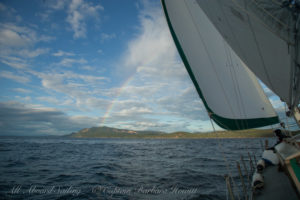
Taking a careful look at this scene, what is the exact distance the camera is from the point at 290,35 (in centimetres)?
198

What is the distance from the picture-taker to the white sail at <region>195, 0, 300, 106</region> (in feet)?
6.68

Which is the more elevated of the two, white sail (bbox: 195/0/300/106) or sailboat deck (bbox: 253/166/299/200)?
white sail (bbox: 195/0/300/106)

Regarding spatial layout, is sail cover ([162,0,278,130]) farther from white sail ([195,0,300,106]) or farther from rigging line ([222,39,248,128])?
white sail ([195,0,300,106])

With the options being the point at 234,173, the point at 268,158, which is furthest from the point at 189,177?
the point at 268,158

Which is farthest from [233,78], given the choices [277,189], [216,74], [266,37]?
[277,189]

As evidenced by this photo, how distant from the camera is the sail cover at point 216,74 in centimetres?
427

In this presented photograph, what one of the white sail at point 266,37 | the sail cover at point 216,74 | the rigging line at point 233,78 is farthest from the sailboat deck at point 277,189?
the white sail at point 266,37

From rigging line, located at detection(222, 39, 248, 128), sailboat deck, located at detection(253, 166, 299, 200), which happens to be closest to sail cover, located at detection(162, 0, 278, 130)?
rigging line, located at detection(222, 39, 248, 128)

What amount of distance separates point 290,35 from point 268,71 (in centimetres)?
76

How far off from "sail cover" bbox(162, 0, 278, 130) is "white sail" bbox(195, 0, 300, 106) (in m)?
1.32

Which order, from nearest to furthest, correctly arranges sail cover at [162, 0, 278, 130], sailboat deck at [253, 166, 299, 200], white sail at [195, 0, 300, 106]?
white sail at [195, 0, 300, 106] < sailboat deck at [253, 166, 299, 200] < sail cover at [162, 0, 278, 130]

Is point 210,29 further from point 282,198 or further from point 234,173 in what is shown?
point 234,173

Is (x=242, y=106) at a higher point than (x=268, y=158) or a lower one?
higher

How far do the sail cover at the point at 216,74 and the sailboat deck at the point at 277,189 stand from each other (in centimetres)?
165
